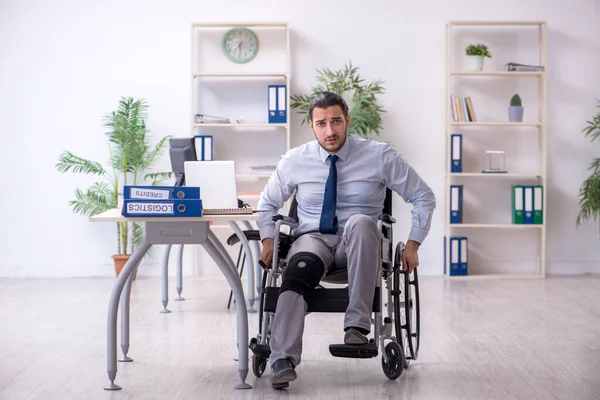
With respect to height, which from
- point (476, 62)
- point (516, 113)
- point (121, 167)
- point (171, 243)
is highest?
point (476, 62)

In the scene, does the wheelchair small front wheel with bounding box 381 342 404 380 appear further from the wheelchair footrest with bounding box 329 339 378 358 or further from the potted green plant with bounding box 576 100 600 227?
the potted green plant with bounding box 576 100 600 227

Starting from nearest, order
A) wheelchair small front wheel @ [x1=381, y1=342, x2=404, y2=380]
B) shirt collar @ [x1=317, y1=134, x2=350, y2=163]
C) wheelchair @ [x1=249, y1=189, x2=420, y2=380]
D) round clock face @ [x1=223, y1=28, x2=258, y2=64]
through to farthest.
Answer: wheelchair @ [x1=249, y1=189, x2=420, y2=380] → wheelchair small front wheel @ [x1=381, y1=342, x2=404, y2=380] → shirt collar @ [x1=317, y1=134, x2=350, y2=163] → round clock face @ [x1=223, y1=28, x2=258, y2=64]

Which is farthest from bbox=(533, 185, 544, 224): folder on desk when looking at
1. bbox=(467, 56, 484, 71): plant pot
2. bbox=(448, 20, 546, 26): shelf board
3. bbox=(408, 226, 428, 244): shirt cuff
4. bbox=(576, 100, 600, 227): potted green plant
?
bbox=(408, 226, 428, 244): shirt cuff

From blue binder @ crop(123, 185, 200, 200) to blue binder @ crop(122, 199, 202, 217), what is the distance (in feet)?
0.06

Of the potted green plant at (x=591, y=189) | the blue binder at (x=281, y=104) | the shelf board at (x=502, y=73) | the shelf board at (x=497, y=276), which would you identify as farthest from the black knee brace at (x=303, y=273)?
the potted green plant at (x=591, y=189)

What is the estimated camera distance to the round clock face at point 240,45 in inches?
261

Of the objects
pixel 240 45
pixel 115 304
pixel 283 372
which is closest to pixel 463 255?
pixel 240 45

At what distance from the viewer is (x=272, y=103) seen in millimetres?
6418

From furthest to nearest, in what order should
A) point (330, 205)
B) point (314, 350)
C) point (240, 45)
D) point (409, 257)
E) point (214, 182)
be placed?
point (240, 45) → point (314, 350) → point (214, 182) → point (330, 205) → point (409, 257)

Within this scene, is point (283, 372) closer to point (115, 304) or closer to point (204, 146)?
point (115, 304)

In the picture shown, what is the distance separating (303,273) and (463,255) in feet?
11.8

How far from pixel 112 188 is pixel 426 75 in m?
2.68

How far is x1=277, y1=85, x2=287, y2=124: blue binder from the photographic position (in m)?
6.40

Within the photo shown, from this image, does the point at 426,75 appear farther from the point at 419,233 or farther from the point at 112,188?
the point at 419,233
